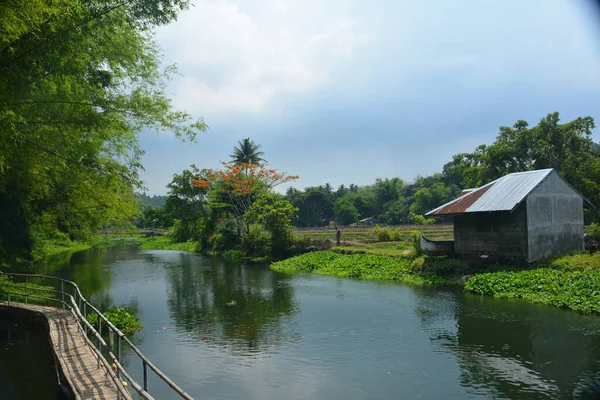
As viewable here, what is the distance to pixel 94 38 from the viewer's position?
492 inches

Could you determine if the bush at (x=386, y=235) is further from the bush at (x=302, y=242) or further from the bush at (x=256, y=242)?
the bush at (x=256, y=242)

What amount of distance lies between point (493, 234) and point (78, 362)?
67.6 ft

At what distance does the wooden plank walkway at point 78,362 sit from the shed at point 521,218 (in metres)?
19.3

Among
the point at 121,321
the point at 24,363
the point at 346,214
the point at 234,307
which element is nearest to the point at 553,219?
the point at 234,307

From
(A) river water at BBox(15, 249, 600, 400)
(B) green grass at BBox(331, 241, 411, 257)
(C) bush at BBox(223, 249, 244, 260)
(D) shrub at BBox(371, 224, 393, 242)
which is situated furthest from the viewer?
(C) bush at BBox(223, 249, 244, 260)

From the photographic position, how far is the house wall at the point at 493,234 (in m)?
22.2

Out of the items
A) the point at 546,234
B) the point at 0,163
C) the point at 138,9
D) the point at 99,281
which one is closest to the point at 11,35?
the point at 0,163

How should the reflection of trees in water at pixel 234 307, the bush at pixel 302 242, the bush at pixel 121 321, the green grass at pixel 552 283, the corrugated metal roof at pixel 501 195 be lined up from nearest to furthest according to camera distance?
1. the reflection of trees in water at pixel 234 307
2. the bush at pixel 121 321
3. the green grass at pixel 552 283
4. the corrugated metal roof at pixel 501 195
5. the bush at pixel 302 242

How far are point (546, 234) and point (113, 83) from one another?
21.6 m

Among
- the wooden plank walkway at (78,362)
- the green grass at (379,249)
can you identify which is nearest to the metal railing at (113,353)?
the wooden plank walkway at (78,362)

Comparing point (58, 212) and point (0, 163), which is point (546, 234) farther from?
point (58, 212)

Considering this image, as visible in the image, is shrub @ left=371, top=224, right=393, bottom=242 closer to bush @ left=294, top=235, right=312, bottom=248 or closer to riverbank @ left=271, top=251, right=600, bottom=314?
bush @ left=294, top=235, right=312, bottom=248

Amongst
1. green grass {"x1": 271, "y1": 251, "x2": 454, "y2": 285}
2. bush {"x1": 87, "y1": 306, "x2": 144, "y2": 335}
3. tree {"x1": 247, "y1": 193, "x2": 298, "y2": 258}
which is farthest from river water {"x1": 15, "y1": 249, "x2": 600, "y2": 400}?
tree {"x1": 247, "y1": 193, "x2": 298, "y2": 258}

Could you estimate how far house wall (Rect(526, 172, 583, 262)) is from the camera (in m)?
22.4
